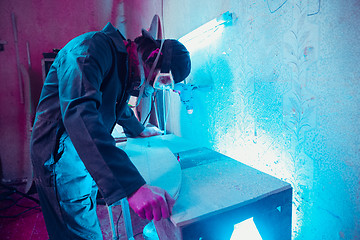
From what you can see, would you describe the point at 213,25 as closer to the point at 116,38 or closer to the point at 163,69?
the point at 163,69

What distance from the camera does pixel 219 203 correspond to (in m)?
0.61

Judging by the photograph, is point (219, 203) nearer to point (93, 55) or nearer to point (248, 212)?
point (248, 212)

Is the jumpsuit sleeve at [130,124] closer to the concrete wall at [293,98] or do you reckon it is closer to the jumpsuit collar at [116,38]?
the concrete wall at [293,98]

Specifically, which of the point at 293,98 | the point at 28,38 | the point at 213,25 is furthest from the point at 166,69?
the point at 28,38

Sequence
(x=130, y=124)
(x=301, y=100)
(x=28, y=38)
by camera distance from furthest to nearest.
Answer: (x=28, y=38)
(x=130, y=124)
(x=301, y=100)

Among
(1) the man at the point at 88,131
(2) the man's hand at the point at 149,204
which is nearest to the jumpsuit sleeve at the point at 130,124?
(1) the man at the point at 88,131

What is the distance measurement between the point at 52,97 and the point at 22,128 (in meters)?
2.68

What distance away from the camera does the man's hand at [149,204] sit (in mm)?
539

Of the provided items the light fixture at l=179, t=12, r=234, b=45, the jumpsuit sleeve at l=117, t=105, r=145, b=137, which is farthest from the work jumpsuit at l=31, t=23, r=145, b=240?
the light fixture at l=179, t=12, r=234, b=45

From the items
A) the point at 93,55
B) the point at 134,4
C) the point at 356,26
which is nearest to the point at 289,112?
the point at 356,26

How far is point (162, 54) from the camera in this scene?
96 cm

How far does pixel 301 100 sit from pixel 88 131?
2.55 feet

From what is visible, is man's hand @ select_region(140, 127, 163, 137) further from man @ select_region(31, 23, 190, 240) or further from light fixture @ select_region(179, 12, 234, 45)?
light fixture @ select_region(179, 12, 234, 45)

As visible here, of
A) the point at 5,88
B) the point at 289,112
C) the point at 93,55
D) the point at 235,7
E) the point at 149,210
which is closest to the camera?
the point at 149,210
